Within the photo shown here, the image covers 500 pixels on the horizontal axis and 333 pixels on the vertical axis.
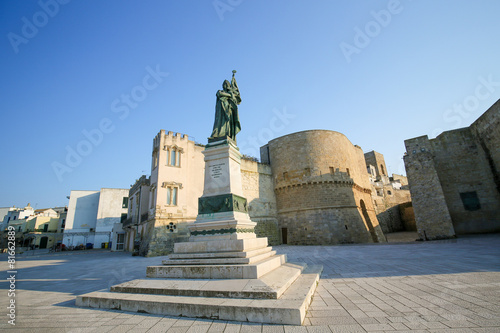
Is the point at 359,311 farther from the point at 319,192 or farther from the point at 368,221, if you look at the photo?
the point at 368,221

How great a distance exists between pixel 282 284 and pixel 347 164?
2088 cm

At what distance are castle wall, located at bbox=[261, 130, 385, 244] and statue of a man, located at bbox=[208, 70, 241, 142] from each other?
14764mm

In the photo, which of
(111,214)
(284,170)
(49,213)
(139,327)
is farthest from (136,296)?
(49,213)

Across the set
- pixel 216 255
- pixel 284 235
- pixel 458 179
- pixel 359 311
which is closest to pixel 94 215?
pixel 284 235

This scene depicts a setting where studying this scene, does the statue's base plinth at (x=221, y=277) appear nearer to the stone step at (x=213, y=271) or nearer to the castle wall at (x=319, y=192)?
the stone step at (x=213, y=271)

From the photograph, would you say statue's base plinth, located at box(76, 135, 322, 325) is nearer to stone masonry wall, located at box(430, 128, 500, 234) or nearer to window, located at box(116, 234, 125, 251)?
stone masonry wall, located at box(430, 128, 500, 234)

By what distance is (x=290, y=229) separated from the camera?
2066 cm

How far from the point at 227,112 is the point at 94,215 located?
35162 millimetres

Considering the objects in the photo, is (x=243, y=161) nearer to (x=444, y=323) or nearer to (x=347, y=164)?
(x=347, y=164)

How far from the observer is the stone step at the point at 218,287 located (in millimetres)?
3307

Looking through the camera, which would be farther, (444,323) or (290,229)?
(290,229)

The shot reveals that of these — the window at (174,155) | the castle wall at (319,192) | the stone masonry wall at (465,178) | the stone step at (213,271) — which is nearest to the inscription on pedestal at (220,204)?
the stone step at (213,271)

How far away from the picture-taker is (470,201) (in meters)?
15.1

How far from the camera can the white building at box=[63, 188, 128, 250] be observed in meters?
30.6
